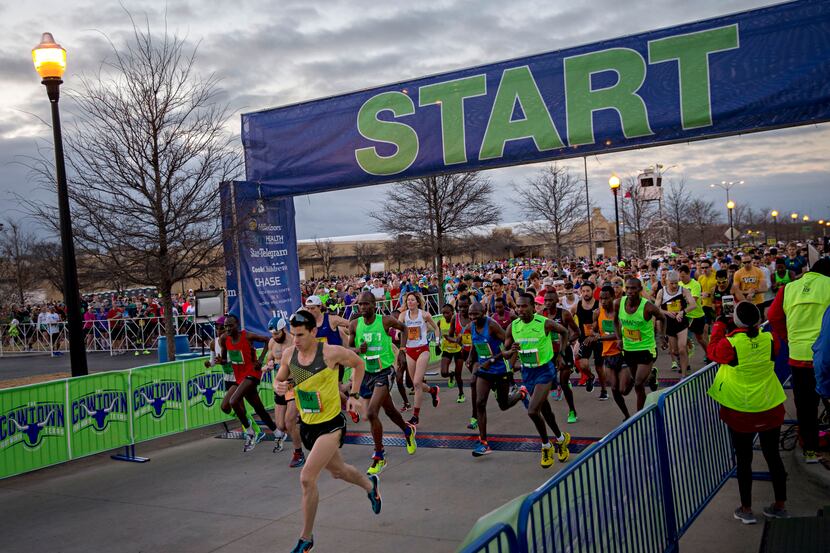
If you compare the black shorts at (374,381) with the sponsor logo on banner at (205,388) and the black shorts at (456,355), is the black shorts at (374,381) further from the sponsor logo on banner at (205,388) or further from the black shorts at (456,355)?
the black shorts at (456,355)

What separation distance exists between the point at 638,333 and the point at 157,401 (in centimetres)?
686

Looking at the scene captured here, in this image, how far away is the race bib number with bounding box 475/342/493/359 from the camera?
28.3ft

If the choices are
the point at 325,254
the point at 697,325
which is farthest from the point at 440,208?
the point at 325,254

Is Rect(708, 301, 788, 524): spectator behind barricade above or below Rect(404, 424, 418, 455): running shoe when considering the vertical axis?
above

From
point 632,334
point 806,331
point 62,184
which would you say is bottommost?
point 632,334

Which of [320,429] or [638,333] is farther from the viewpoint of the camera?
[638,333]

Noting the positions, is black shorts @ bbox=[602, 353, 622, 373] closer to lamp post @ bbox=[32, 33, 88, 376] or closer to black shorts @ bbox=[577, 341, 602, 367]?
black shorts @ bbox=[577, 341, 602, 367]

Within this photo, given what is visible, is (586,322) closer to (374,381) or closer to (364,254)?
Result: (374,381)

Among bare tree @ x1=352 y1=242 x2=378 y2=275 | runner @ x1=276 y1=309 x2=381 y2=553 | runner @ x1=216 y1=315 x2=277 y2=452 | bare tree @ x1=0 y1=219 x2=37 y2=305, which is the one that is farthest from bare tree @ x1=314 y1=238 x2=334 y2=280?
runner @ x1=276 y1=309 x2=381 y2=553

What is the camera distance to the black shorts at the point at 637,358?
8688mm

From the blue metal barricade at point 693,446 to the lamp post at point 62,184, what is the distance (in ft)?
25.9

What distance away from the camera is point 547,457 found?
7.59 metres

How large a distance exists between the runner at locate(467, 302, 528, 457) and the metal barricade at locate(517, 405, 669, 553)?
378cm

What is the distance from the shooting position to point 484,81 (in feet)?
31.6
